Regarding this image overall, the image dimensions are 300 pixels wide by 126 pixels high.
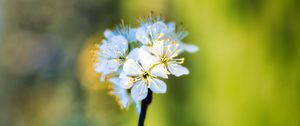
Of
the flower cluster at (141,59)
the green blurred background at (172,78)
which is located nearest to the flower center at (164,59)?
the flower cluster at (141,59)

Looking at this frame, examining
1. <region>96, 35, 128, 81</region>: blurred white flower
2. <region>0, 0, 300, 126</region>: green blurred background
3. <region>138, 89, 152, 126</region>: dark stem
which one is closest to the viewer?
<region>138, 89, 152, 126</region>: dark stem

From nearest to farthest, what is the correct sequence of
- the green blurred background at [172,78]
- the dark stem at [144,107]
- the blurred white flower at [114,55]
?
1. the dark stem at [144,107]
2. the blurred white flower at [114,55]
3. the green blurred background at [172,78]

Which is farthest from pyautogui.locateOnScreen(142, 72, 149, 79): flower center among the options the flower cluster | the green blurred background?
the green blurred background

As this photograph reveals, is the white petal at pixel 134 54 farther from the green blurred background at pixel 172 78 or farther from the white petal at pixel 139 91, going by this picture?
the green blurred background at pixel 172 78

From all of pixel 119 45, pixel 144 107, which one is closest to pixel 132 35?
pixel 119 45

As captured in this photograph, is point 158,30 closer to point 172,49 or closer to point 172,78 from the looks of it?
point 172,49

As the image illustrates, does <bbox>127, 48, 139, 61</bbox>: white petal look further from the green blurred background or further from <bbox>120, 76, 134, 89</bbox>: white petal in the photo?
the green blurred background

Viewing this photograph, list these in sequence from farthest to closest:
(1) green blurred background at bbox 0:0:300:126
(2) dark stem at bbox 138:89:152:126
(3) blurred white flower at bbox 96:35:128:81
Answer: (1) green blurred background at bbox 0:0:300:126 < (3) blurred white flower at bbox 96:35:128:81 < (2) dark stem at bbox 138:89:152:126
